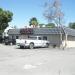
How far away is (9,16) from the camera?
59.1 metres

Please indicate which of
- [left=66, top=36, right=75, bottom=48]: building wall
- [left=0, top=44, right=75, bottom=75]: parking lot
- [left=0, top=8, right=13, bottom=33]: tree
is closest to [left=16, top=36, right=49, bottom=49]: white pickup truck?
[left=66, top=36, right=75, bottom=48]: building wall

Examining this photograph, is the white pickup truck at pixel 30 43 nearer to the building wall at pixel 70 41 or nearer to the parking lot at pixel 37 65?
the building wall at pixel 70 41

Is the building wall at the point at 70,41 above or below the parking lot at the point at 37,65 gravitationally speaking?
above

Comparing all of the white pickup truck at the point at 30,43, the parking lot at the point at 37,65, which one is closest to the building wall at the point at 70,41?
the white pickup truck at the point at 30,43

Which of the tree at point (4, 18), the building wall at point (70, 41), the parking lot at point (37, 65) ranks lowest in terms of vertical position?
the parking lot at point (37, 65)

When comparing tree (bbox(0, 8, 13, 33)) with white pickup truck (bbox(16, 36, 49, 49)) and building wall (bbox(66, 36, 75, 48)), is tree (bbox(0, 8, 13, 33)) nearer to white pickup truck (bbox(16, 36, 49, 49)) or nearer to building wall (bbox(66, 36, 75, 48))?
building wall (bbox(66, 36, 75, 48))

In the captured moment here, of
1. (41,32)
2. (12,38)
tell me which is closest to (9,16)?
(12,38)

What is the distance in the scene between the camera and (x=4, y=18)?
5819 centimetres

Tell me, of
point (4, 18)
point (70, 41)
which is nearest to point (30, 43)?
point (70, 41)

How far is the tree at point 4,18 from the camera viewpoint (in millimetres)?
57688

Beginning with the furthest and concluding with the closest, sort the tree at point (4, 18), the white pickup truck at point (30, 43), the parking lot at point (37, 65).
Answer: the tree at point (4, 18) → the white pickup truck at point (30, 43) → the parking lot at point (37, 65)

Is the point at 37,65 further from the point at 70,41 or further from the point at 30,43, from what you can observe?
the point at 70,41

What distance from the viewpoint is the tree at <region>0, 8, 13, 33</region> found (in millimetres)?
57688

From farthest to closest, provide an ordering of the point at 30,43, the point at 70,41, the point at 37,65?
the point at 70,41, the point at 30,43, the point at 37,65
